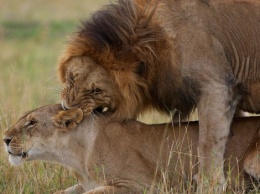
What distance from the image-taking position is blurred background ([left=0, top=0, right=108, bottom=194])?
19.0 ft

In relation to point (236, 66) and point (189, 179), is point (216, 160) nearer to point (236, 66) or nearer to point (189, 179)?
point (189, 179)

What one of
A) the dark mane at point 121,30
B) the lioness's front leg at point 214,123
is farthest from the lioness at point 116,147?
the dark mane at point 121,30

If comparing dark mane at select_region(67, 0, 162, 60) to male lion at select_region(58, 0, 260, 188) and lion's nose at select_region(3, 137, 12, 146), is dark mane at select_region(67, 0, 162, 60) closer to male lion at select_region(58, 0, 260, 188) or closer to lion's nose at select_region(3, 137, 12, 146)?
male lion at select_region(58, 0, 260, 188)

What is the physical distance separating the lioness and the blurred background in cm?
25

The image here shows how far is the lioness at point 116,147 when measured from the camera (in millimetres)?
5277

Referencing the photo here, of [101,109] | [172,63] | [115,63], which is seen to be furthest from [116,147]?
[172,63]

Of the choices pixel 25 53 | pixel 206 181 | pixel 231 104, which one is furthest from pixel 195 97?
pixel 25 53

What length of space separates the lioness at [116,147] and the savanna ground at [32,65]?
25 cm

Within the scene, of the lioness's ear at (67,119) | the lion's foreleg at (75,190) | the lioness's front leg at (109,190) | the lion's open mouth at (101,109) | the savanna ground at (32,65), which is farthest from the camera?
the savanna ground at (32,65)

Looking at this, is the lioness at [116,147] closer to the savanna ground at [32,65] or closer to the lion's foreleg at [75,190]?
the lion's foreleg at [75,190]

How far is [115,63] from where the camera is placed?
17.4 feet

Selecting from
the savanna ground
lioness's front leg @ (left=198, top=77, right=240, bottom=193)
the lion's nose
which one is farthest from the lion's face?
lioness's front leg @ (left=198, top=77, right=240, bottom=193)

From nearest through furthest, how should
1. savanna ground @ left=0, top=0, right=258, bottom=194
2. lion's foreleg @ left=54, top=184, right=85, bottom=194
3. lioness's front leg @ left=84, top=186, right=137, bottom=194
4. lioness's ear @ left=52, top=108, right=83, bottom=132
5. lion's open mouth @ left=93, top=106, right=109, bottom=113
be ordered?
1. lioness's front leg @ left=84, top=186, right=137, bottom=194
2. lioness's ear @ left=52, top=108, right=83, bottom=132
3. lion's open mouth @ left=93, top=106, right=109, bottom=113
4. lion's foreleg @ left=54, top=184, right=85, bottom=194
5. savanna ground @ left=0, top=0, right=258, bottom=194

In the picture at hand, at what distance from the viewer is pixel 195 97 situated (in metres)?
5.24
